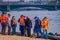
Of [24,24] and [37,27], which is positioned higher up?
[24,24]

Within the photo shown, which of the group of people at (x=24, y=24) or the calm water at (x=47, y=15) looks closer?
the group of people at (x=24, y=24)

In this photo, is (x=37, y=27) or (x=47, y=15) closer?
(x=37, y=27)

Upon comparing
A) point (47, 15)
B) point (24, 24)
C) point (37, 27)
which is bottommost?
point (37, 27)

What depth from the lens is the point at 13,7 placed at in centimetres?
817

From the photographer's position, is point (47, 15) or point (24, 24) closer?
point (24, 24)

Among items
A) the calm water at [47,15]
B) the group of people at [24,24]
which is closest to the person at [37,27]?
the group of people at [24,24]

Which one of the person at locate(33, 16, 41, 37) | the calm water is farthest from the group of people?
the calm water

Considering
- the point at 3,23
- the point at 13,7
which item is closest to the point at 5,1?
the point at 13,7

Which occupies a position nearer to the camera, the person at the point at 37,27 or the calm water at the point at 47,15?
the person at the point at 37,27

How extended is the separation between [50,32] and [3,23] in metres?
1.94

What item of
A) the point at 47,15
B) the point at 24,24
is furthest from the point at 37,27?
the point at 47,15

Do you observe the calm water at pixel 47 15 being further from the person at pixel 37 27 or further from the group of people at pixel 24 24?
the person at pixel 37 27

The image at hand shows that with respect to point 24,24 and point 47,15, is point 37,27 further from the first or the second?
point 47,15

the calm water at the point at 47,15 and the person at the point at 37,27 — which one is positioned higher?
the calm water at the point at 47,15
